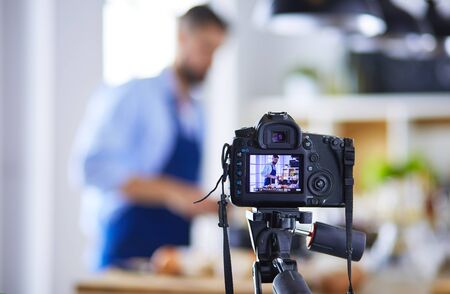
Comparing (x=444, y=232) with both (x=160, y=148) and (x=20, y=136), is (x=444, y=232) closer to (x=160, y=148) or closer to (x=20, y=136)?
(x=160, y=148)

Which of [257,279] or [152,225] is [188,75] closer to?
[152,225]

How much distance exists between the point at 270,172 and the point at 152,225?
191 cm

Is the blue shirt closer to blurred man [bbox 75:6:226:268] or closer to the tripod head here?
blurred man [bbox 75:6:226:268]

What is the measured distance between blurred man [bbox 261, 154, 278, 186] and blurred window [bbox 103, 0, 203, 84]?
257 cm

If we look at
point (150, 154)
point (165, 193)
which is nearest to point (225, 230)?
point (165, 193)

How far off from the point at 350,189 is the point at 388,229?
2021 millimetres

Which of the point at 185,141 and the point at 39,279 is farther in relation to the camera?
the point at 39,279

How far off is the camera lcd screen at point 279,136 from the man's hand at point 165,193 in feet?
5.59

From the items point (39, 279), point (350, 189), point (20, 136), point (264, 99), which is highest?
point (264, 99)

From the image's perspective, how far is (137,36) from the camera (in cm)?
382

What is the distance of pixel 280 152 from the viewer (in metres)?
0.93

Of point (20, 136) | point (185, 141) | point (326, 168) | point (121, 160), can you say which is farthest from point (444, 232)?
point (326, 168)

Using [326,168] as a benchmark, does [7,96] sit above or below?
above

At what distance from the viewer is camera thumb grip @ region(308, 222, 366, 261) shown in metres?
0.93
